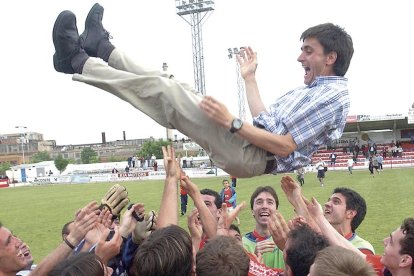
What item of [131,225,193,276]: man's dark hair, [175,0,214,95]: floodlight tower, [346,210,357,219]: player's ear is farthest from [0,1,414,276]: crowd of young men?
[175,0,214,95]: floodlight tower

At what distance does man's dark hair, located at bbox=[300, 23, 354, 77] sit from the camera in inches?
144

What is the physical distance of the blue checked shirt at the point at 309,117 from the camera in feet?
11.3

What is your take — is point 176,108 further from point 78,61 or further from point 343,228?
point 343,228

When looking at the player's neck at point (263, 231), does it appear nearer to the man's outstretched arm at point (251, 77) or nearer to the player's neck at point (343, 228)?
the player's neck at point (343, 228)

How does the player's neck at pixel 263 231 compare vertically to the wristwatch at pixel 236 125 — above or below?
below

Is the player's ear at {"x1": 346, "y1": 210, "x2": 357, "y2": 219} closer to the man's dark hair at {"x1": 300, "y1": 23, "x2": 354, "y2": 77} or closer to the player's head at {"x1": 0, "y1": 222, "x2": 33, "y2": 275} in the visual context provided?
the man's dark hair at {"x1": 300, "y1": 23, "x2": 354, "y2": 77}

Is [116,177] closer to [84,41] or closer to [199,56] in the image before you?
[199,56]

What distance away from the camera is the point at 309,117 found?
3.45 meters

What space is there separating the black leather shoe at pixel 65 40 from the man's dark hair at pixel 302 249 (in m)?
2.26

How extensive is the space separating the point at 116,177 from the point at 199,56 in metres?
12.9

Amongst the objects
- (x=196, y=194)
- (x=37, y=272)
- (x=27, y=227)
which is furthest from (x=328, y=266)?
(x=27, y=227)

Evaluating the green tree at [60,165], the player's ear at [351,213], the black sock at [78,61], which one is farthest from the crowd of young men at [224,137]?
the green tree at [60,165]

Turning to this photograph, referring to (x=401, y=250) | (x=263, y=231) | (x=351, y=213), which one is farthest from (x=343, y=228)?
(x=401, y=250)

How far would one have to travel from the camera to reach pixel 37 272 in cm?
349
